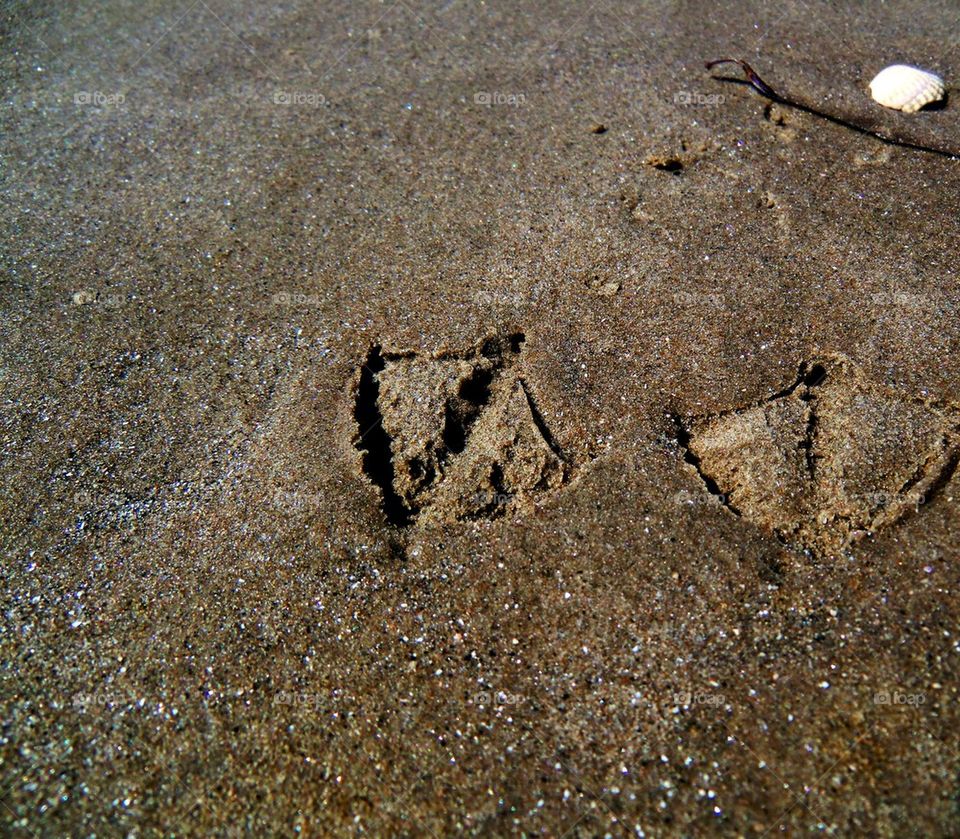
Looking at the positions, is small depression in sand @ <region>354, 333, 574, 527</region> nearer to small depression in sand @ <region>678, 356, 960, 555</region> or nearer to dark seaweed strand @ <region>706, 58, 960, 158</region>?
small depression in sand @ <region>678, 356, 960, 555</region>

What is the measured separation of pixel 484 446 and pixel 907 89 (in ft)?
7.61

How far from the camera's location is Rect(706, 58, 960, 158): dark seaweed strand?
114 inches

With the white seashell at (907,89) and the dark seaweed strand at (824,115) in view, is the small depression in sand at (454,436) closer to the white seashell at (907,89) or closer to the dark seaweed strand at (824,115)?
the dark seaweed strand at (824,115)

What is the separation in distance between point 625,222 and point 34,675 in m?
2.19

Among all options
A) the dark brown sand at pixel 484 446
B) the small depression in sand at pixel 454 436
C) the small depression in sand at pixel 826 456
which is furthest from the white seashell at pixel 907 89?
the small depression in sand at pixel 454 436

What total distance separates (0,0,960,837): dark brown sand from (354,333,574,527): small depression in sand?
0.03 ft

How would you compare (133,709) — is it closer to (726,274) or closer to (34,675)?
(34,675)

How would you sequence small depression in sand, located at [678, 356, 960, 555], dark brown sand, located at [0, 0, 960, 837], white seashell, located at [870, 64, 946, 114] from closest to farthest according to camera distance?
dark brown sand, located at [0, 0, 960, 837], small depression in sand, located at [678, 356, 960, 555], white seashell, located at [870, 64, 946, 114]

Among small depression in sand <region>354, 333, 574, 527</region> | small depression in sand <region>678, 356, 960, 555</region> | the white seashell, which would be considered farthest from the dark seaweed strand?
small depression in sand <region>354, 333, 574, 527</region>

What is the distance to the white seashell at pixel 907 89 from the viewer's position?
9.97ft

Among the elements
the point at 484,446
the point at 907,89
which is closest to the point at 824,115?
the point at 907,89

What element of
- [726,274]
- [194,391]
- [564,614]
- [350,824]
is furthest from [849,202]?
[350,824]

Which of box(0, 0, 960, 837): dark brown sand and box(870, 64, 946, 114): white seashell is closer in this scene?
box(0, 0, 960, 837): dark brown sand

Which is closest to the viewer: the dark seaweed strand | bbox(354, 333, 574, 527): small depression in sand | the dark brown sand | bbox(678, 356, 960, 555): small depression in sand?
the dark brown sand
